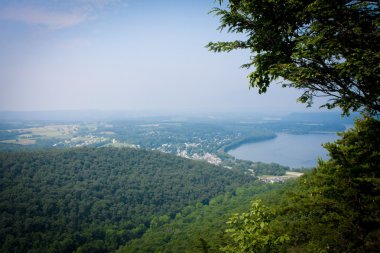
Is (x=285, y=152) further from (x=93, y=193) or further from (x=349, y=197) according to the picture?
(x=349, y=197)

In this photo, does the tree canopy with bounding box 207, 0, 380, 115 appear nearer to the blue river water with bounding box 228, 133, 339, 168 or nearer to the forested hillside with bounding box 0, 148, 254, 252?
the forested hillside with bounding box 0, 148, 254, 252

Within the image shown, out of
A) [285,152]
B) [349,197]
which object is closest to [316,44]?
[349,197]

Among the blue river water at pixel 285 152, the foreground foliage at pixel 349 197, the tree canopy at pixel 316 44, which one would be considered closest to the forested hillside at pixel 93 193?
the blue river water at pixel 285 152

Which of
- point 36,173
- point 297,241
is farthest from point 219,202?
point 297,241

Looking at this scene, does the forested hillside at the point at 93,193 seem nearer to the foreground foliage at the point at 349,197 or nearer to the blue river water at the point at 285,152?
the blue river water at the point at 285,152

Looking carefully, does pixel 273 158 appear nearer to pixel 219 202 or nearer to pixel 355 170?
pixel 219 202
